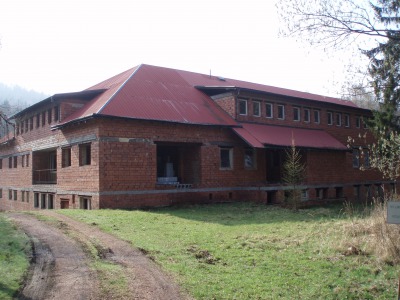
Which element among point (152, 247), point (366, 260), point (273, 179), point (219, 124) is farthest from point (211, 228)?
point (273, 179)

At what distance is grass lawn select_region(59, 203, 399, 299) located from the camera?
745 cm

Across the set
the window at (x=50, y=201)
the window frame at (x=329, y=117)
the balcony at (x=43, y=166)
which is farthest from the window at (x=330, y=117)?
the window at (x=50, y=201)

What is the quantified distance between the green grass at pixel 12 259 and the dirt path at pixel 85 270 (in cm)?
25

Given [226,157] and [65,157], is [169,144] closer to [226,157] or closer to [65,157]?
[226,157]

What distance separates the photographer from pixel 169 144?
23.7 meters

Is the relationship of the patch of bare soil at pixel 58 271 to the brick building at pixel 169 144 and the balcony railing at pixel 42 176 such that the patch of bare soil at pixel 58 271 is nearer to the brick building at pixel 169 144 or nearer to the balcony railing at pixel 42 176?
the brick building at pixel 169 144

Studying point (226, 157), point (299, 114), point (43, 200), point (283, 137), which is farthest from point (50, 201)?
point (299, 114)

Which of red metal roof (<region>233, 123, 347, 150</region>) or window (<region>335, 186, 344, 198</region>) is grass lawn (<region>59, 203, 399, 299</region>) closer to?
red metal roof (<region>233, 123, 347, 150</region>)

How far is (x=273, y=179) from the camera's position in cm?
2916

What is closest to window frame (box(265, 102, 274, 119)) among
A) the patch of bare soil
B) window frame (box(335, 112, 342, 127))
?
window frame (box(335, 112, 342, 127))

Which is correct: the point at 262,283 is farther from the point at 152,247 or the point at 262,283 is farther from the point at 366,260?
the point at 152,247

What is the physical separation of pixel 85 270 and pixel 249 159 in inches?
727

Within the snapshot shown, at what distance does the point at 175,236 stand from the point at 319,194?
59.4 feet

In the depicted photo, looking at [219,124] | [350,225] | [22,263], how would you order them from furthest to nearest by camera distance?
1. [219,124]
2. [350,225]
3. [22,263]
